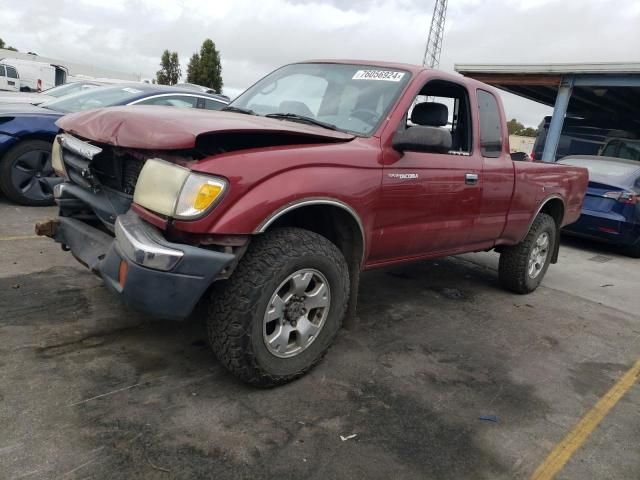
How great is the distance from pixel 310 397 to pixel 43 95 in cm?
641

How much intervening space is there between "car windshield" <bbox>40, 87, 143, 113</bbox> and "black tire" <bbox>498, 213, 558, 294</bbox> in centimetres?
451

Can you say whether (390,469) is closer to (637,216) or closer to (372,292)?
(372,292)

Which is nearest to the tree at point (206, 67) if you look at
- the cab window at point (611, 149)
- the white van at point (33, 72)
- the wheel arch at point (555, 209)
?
the white van at point (33, 72)

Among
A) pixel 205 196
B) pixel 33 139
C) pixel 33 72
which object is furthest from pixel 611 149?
pixel 33 72

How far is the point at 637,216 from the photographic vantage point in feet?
24.9

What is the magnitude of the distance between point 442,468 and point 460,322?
202 cm

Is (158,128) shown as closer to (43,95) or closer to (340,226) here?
(340,226)

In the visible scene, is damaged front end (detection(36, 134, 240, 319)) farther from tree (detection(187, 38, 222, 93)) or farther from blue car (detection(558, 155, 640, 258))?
tree (detection(187, 38, 222, 93))

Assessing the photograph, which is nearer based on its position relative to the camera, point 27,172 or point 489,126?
point 489,126

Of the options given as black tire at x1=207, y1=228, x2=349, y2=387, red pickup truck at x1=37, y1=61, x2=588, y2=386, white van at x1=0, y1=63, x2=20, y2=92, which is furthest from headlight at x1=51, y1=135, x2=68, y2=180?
white van at x1=0, y1=63, x2=20, y2=92

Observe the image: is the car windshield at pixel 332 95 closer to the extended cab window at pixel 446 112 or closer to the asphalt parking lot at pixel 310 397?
the extended cab window at pixel 446 112

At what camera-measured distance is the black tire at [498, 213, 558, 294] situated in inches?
200

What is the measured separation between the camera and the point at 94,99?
21.1 ft

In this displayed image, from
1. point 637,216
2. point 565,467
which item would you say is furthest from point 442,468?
point 637,216
